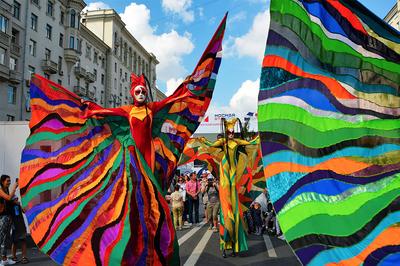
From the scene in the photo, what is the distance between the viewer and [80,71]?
42.3 meters

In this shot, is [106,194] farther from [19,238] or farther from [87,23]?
[87,23]

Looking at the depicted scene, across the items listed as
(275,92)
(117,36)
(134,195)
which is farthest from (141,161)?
(117,36)

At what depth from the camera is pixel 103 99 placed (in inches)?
2041

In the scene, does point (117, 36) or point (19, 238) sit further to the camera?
point (117, 36)

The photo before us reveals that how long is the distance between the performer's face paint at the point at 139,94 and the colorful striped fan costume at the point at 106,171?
0.38ft

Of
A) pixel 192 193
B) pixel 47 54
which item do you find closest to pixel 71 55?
pixel 47 54

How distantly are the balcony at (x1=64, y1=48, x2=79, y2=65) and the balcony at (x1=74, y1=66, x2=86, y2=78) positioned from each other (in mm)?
1553

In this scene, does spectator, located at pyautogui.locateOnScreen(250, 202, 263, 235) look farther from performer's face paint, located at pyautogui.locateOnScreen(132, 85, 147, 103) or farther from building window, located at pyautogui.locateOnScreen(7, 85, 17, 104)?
building window, located at pyautogui.locateOnScreen(7, 85, 17, 104)

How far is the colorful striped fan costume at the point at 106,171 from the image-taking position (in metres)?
4.60

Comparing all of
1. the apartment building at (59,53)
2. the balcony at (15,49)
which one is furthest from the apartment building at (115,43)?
the balcony at (15,49)

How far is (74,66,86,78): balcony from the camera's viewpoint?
41938mm

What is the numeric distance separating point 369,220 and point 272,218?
357 inches

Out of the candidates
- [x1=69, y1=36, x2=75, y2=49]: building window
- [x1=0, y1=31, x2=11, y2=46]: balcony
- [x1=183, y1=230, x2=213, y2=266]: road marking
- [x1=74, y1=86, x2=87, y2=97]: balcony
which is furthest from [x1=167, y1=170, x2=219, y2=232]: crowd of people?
[x1=74, y1=86, x2=87, y2=97]: balcony

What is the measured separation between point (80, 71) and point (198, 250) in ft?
121
